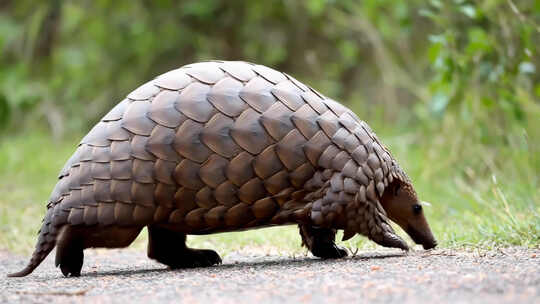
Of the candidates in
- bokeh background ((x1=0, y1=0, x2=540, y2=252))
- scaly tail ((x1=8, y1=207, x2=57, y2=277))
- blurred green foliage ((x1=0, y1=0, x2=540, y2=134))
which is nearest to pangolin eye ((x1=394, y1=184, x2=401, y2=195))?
scaly tail ((x1=8, y1=207, x2=57, y2=277))

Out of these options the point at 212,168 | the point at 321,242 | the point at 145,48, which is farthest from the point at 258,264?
the point at 145,48

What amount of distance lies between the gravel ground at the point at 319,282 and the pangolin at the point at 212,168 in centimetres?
22

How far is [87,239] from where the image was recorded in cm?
356

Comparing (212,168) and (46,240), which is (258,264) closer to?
(212,168)

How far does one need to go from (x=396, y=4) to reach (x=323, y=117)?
A: 184 inches

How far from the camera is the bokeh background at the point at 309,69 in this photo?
6766mm

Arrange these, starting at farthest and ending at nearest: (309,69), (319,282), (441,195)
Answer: (309,69)
(441,195)
(319,282)

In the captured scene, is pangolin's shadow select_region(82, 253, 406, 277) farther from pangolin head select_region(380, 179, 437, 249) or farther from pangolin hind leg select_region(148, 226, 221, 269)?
pangolin head select_region(380, 179, 437, 249)

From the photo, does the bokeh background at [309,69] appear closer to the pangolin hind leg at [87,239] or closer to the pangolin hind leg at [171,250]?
the pangolin hind leg at [171,250]

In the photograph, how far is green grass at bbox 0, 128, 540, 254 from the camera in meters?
4.41

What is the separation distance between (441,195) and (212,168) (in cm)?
357

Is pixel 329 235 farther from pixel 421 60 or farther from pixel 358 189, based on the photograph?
pixel 421 60

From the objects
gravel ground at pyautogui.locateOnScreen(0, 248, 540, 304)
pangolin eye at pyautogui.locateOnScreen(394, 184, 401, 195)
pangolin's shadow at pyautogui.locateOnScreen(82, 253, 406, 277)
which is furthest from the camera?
pangolin eye at pyautogui.locateOnScreen(394, 184, 401, 195)

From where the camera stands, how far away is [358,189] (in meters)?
3.61
